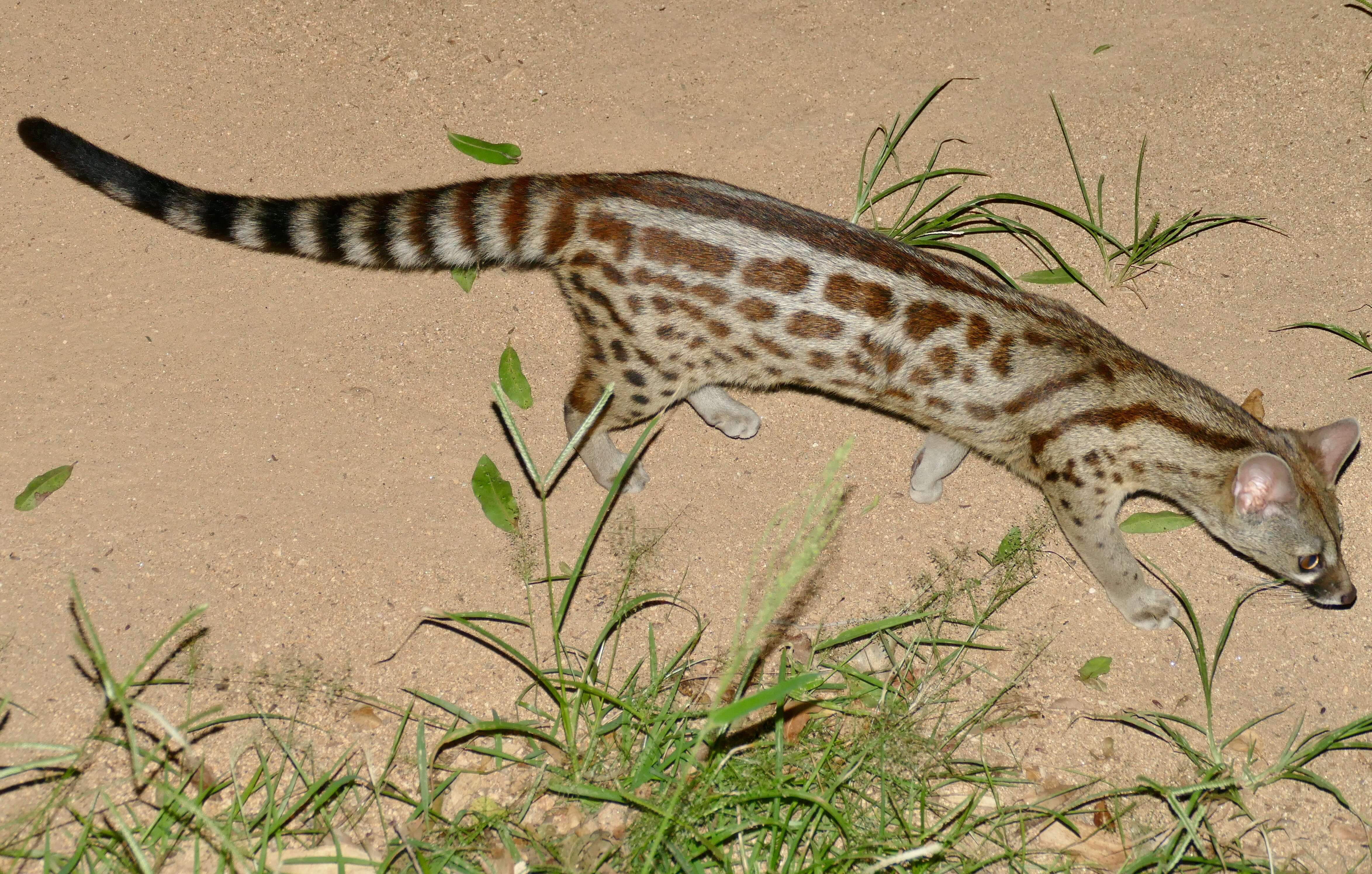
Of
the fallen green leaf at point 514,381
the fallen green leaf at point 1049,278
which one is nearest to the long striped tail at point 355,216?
the fallen green leaf at point 514,381

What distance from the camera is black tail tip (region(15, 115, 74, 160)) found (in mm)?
4590

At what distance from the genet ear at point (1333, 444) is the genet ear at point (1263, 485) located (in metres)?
0.26

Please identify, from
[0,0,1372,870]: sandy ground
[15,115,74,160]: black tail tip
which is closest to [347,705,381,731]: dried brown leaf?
[0,0,1372,870]: sandy ground

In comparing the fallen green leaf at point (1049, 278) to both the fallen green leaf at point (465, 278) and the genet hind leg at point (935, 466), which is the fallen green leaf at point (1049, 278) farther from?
the fallen green leaf at point (465, 278)

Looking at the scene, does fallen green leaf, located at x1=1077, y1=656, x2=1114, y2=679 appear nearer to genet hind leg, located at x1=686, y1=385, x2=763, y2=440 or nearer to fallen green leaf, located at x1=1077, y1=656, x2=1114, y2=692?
fallen green leaf, located at x1=1077, y1=656, x2=1114, y2=692

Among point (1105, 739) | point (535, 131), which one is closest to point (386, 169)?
point (535, 131)

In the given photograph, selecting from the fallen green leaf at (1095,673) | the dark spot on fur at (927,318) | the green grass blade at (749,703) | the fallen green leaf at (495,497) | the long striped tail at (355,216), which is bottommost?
the fallen green leaf at (1095,673)

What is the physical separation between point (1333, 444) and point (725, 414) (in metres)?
2.52

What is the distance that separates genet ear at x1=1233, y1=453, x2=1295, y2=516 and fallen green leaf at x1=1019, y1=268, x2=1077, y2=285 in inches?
53.8

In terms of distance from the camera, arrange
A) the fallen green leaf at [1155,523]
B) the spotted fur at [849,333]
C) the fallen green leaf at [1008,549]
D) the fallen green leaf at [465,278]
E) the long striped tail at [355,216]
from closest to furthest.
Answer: the spotted fur at [849,333] → the long striped tail at [355,216] → the fallen green leaf at [1008,549] → the fallen green leaf at [1155,523] → the fallen green leaf at [465,278]

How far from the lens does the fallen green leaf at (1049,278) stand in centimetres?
517

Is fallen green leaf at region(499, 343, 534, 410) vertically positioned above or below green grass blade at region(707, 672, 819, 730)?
above

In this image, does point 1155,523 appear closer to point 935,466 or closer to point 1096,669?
point 1096,669

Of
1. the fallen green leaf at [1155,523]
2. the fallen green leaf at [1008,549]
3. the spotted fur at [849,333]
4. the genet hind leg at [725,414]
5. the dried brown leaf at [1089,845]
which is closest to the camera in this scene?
the dried brown leaf at [1089,845]
